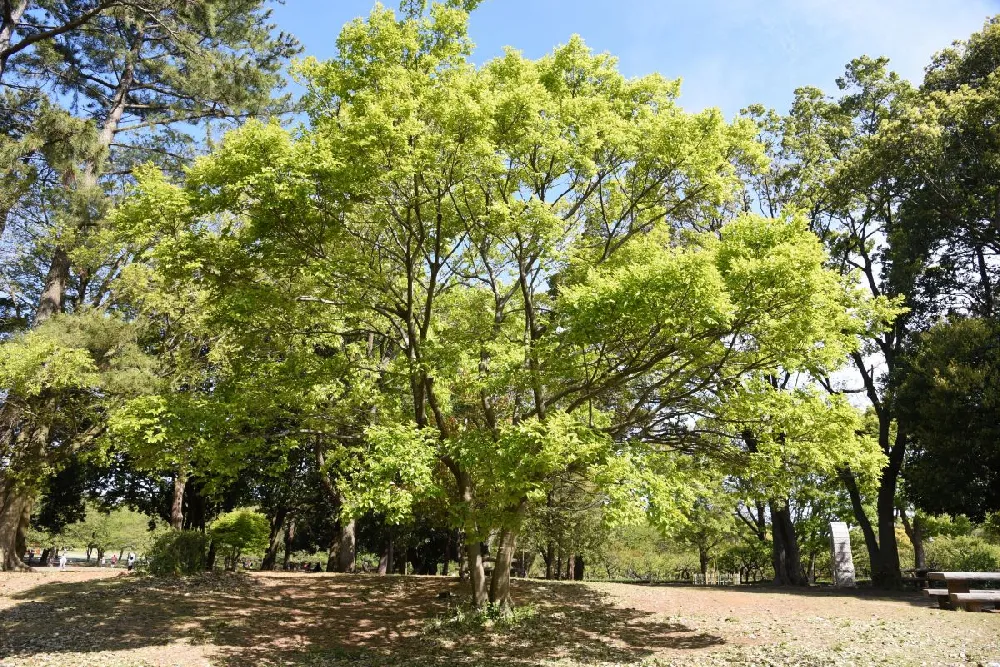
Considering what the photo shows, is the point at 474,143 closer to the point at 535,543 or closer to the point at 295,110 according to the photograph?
the point at 295,110

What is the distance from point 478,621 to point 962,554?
34.9 meters

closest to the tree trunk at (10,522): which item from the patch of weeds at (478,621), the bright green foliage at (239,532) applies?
the bright green foliage at (239,532)

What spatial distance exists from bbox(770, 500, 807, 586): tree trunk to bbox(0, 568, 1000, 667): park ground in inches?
203

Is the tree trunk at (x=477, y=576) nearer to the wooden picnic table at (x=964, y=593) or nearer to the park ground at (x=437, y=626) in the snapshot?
the park ground at (x=437, y=626)

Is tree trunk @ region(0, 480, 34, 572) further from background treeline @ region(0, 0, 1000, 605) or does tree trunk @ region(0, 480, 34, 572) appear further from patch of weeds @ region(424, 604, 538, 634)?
patch of weeds @ region(424, 604, 538, 634)

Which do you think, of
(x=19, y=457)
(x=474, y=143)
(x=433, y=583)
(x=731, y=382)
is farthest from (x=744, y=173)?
(x=19, y=457)

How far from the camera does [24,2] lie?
19.1 metres

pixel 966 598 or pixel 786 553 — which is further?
pixel 786 553

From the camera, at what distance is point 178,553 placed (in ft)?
57.5

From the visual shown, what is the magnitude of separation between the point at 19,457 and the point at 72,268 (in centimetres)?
614

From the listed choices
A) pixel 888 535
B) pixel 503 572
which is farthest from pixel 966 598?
pixel 503 572

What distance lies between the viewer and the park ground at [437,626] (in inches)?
404

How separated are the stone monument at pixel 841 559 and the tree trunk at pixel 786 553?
1.48m

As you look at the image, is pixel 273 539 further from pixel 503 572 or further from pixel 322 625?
pixel 503 572
